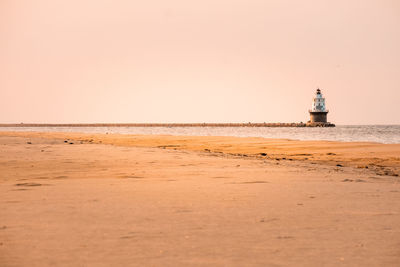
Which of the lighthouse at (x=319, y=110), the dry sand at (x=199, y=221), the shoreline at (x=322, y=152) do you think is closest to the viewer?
the dry sand at (x=199, y=221)

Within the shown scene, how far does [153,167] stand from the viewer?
14133mm

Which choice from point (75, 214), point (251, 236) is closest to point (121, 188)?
point (75, 214)

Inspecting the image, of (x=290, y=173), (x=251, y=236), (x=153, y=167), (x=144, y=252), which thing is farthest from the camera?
(x=153, y=167)

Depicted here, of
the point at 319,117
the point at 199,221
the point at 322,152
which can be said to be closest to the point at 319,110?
the point at 319,117

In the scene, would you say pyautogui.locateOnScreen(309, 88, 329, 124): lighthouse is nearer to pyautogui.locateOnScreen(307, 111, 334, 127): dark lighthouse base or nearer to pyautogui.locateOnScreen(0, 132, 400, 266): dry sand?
pyautogui.locateOnScreen(307, 111, 334, 127): dark lighthouse base

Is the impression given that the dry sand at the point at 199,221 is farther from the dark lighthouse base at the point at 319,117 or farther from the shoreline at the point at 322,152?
the dark lighthouse base at the point at 319,117

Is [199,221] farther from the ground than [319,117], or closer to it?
closer to it

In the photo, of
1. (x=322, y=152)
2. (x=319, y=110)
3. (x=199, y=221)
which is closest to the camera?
(x=199, y=221)

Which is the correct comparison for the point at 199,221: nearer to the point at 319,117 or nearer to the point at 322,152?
the point at 322,152

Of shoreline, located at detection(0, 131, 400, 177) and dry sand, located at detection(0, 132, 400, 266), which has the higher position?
dry sand, located at detection(0, 132, 400, 266)

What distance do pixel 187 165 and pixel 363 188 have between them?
6.63m

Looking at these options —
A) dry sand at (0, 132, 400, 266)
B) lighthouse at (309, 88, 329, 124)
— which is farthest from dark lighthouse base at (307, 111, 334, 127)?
dry sand at (0, 132, 400, 266)

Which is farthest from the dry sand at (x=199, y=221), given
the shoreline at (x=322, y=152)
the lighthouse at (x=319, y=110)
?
the lighthouse at (x=319, y=110)

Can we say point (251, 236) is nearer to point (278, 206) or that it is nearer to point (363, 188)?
point (278, 206)
